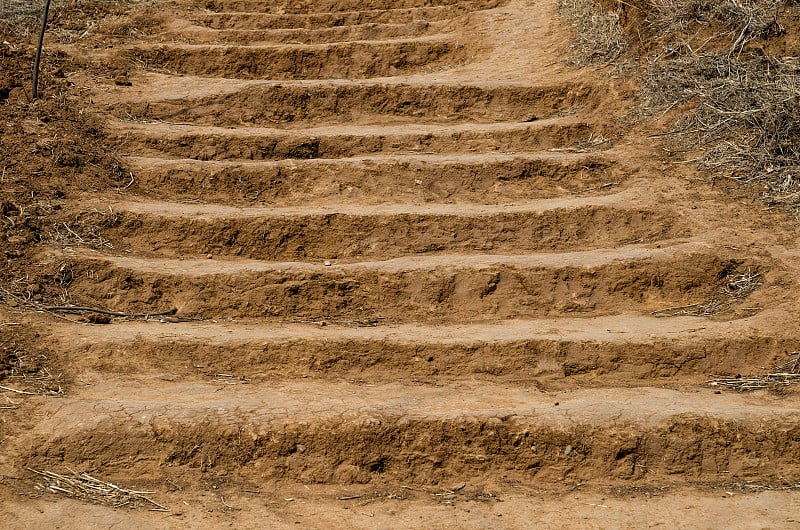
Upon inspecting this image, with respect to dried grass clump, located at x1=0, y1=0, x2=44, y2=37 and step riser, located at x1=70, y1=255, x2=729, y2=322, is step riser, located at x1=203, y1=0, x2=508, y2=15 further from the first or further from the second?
step riser, located at x1=70, y1=255, x2=729, y2=322

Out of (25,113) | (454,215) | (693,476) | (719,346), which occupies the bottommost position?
(693,476)

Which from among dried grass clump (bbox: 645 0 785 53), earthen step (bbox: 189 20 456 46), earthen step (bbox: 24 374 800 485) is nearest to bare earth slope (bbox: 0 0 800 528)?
earthen step (bbox: 24 374 800 485)

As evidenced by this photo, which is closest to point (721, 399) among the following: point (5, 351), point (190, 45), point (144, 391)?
point (144, 391)

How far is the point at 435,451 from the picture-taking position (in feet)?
12.4

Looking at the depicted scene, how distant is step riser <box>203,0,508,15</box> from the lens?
8.27m

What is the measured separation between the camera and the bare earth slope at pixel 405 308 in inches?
146

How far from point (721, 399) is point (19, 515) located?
285 cm

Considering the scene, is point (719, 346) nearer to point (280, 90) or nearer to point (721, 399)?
point (721, 399)

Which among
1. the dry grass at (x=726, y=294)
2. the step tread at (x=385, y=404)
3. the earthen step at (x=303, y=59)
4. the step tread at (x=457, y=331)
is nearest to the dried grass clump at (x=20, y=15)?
the earthen step at (x=303, y=59)

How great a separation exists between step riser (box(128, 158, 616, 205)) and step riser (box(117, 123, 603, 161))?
11.1 inches

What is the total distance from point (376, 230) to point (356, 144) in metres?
1.01

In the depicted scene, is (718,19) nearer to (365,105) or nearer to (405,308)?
(365,105)

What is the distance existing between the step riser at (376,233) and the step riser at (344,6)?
3.51 m

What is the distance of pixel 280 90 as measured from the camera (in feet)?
21.8
